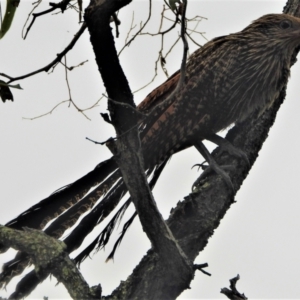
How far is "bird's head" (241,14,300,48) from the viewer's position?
477 cm

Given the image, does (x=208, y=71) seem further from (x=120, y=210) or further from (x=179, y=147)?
(x=120, y=210)

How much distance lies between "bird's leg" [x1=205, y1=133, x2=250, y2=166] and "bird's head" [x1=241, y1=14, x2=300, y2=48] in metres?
0.91

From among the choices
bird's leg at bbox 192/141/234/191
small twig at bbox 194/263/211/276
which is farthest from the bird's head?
small twig at bbox 194/263/211/276

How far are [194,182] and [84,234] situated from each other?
2.79ft

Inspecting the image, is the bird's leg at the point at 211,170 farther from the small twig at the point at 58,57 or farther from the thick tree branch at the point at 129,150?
the small twig at the point at 58,57

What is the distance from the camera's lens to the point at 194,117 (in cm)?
445

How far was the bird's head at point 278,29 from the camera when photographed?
4.77 meters

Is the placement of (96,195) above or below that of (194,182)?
below

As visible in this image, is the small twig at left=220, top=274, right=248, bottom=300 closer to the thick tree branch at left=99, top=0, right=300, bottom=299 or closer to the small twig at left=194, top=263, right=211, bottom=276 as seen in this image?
the small twig at left=194, top=263, right=211, bottom=276

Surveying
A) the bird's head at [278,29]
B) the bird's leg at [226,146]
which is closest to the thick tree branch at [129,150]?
the bird's leg at [226,146]

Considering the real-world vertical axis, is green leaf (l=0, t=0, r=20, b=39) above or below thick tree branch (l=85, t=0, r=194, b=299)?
above

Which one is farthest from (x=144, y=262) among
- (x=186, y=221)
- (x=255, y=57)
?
(x=255, y=57)

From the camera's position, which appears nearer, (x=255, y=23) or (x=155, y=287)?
(x=155, y=287)

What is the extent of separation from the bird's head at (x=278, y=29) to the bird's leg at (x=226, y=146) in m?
0.91
